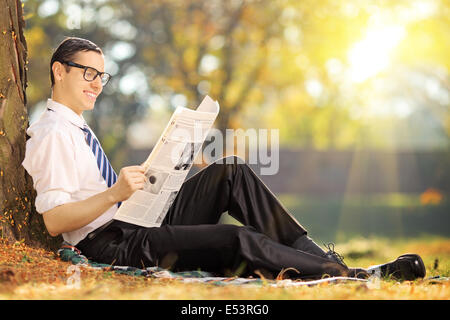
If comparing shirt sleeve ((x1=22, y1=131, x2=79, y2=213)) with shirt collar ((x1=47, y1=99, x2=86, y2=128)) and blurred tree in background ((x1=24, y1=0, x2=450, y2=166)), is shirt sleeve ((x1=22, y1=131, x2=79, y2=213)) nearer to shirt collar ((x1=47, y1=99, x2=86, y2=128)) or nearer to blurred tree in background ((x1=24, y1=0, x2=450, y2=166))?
shirt collar ((x1=47, y1=99, x2=86, y2=128))

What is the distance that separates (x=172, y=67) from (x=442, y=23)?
244 inches

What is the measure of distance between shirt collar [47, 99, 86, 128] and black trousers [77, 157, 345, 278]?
0.64 metres

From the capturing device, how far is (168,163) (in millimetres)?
2961

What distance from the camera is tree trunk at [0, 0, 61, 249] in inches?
135

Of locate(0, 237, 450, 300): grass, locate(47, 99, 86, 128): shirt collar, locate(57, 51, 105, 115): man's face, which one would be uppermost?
locate(57, 51, 105, 115): man's face

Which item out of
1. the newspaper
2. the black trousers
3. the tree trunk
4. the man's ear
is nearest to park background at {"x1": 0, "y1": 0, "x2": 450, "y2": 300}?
the tree trunk

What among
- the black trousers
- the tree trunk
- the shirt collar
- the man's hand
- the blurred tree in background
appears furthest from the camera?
the blurred tree in background

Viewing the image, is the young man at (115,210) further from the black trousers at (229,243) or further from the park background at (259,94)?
the park background at (259,94)

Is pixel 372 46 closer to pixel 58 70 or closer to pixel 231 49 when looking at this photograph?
pixel 231 49

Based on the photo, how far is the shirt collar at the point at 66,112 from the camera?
10.4ft

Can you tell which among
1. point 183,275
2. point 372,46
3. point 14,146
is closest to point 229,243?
point 183,275

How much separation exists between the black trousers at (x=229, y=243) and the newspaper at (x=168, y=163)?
0.13 metres
